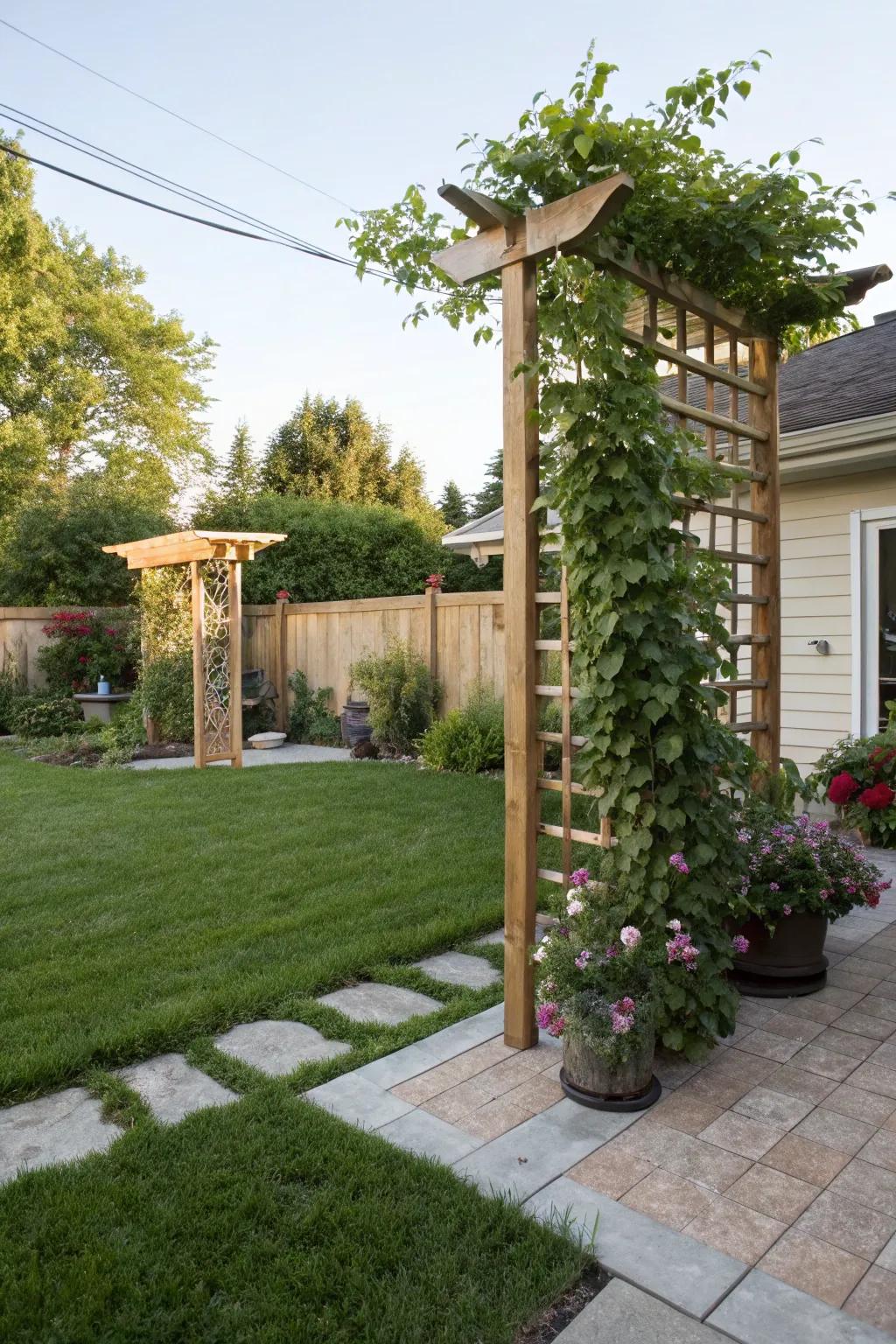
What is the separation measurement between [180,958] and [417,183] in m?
2.97

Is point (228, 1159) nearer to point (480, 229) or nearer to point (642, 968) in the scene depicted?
point (642, 968)

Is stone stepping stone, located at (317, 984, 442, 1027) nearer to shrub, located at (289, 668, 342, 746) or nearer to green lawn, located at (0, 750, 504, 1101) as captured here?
green lawn, located at (0, 750, 504, 1101)

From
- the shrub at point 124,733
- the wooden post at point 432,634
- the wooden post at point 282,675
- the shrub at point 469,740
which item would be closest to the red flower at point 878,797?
the shrub at point 469,740

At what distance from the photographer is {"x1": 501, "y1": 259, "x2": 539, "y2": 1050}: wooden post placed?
251 centimetres

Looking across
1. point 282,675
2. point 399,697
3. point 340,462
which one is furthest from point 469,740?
point 340,462

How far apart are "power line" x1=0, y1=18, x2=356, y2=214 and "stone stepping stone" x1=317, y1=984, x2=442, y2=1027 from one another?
498cm

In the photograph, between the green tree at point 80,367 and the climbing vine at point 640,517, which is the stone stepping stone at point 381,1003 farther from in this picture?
the green tree at point 80,367

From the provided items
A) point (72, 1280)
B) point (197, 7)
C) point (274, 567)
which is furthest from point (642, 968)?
point (274, 567)

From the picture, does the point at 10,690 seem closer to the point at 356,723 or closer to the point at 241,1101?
the point at 356,723

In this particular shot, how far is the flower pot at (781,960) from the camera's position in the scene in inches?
115

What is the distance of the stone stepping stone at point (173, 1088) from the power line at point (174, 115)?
208 inches

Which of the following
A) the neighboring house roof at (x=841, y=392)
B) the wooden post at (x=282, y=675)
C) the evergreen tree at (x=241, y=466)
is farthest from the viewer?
the evergreen tree at (x=241, y=466)

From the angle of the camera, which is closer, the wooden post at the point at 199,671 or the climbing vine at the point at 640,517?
the climbing vine at the point at 640,517

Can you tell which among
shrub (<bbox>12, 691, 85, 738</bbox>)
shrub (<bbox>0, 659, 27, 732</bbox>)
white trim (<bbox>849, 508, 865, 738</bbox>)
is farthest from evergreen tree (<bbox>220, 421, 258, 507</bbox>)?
white trim (<bbox>849, 508, 865, 738</bbox>)
